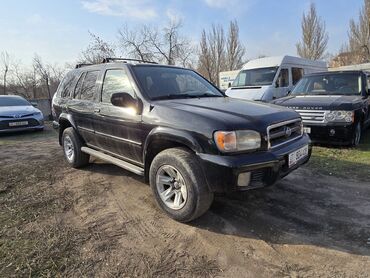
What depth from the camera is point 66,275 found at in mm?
2629

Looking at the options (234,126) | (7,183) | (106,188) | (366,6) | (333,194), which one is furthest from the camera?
(366,6)

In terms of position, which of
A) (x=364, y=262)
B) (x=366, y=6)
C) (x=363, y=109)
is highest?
(x=366, y=6)

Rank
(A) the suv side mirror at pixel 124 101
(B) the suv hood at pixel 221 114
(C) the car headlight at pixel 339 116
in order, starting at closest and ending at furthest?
(B) the suv hood at pixel 221 114, (A) the suv side mirror at pixel 124 101, (C) the car headlight at pixel 339 116

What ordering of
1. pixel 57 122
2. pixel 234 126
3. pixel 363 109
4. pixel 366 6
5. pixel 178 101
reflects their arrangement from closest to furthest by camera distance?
pixel 234 126 < pixel 178 101 < pixel 57 122 < pixel 363 109 < pixel 366 6

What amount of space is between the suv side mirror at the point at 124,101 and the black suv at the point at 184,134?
13mm

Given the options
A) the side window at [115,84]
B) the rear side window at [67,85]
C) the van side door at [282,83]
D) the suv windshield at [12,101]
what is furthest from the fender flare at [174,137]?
the suv windshield at [12,101]

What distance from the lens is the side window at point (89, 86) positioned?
4961 mm

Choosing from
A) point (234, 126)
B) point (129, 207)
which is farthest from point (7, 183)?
point (234, 126)

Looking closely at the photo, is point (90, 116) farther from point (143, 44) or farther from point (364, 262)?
point (143, 44)

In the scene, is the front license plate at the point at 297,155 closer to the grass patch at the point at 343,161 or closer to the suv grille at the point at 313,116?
the grass patch at the point at 343,161

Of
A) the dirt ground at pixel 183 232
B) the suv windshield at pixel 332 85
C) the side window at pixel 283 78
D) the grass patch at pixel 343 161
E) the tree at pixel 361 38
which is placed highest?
the tree at pixel 361 38

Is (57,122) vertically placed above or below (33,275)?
above

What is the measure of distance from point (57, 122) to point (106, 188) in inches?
94.2

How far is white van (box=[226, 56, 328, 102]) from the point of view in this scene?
10.7 m
